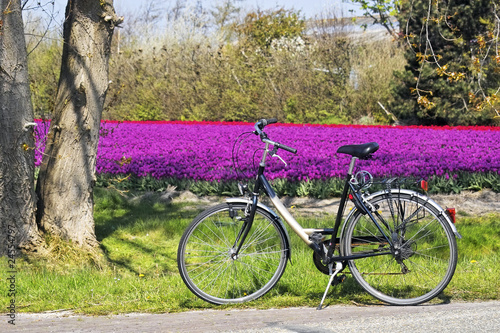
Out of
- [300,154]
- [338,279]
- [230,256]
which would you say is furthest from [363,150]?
[300,154]

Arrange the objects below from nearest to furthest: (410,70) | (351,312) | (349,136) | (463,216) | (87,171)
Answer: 1. (351,312)
2. (87,171)
3. (463,216)
4. (349,136)
5. (410,70)

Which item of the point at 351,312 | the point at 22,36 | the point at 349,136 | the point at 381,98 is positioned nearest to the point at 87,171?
the point at 22,36

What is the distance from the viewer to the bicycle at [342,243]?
13.3ft

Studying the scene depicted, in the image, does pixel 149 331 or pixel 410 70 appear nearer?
pixel 149 331

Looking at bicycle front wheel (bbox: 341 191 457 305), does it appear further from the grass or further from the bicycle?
the grass

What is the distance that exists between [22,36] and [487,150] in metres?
8.29

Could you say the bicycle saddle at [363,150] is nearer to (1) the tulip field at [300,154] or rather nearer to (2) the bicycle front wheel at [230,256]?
(2) the bicycle front wheel at [230,256]

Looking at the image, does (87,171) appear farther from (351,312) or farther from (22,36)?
(351,312)

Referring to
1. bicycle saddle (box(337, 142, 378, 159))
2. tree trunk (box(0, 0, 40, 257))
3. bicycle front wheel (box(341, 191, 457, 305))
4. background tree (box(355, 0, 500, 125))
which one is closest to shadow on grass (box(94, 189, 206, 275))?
tree trunk (box(0, 0, 40, 257))

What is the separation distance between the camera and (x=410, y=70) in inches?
719

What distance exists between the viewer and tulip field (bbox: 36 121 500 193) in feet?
31.0

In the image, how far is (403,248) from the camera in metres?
4.18

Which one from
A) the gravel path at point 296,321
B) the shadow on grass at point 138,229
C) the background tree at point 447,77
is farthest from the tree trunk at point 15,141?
the background tree at point 447,77

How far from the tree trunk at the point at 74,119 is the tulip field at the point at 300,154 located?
1.75 metres
